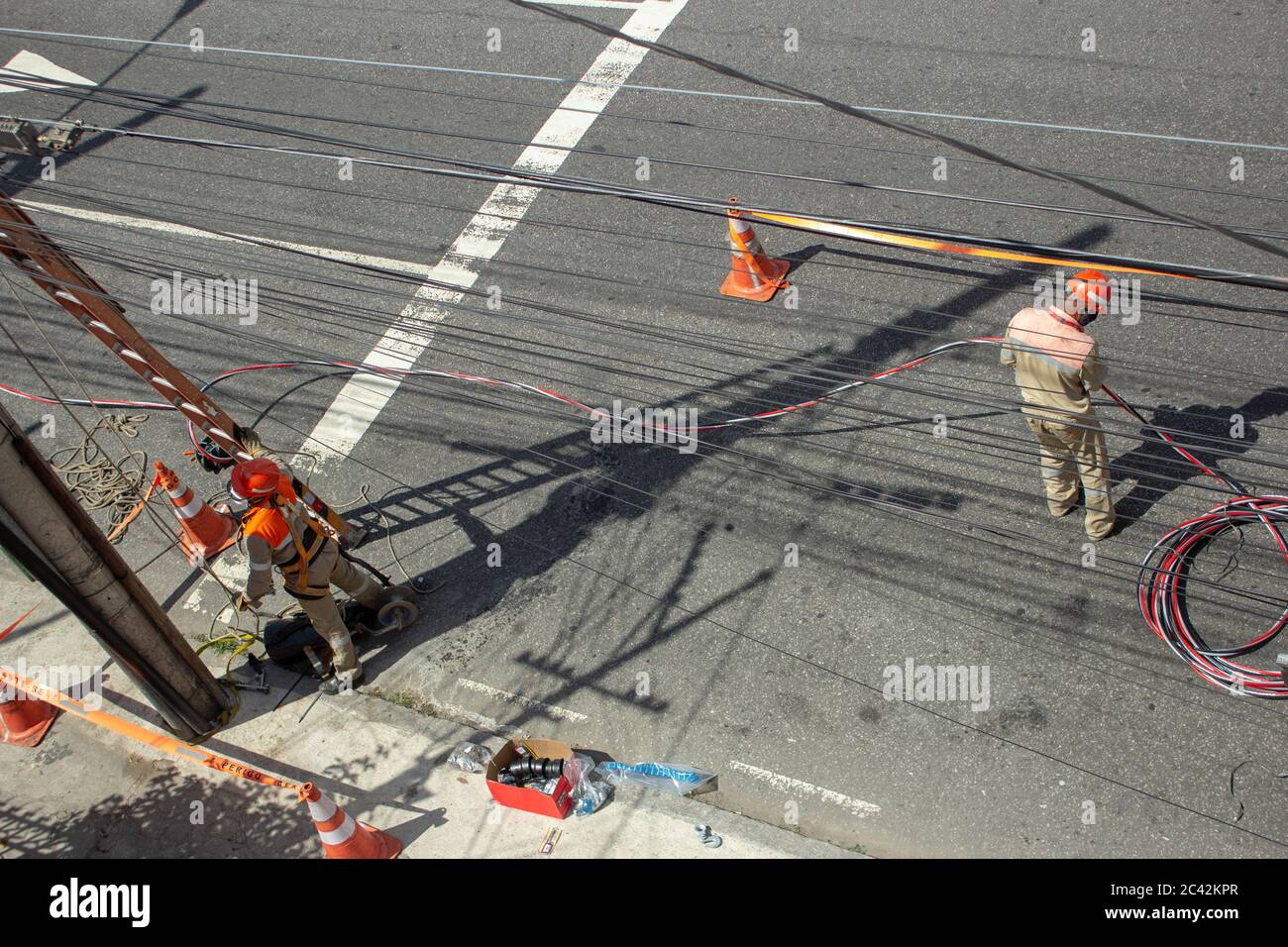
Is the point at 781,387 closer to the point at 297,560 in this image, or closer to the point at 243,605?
the point at 297,560

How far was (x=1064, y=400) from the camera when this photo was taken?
5.92 meters

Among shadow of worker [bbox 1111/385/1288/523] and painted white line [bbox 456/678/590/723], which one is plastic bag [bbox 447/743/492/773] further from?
shadow of worker [bbox 1111/385/1288/523]

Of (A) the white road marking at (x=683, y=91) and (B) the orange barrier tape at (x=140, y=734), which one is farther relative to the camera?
(A) the white road marking at (x=683, y=91)

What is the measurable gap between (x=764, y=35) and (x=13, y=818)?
926 centimetres

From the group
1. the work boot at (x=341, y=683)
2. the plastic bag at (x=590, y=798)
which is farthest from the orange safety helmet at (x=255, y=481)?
the plastic bag at (x=590, y=798)

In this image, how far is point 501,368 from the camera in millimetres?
8164

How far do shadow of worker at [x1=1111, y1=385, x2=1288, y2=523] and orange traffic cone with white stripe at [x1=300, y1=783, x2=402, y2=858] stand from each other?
4.79 metres

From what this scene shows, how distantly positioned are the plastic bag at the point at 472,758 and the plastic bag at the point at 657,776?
0.68 m

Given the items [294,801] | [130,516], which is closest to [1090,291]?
[294,801]

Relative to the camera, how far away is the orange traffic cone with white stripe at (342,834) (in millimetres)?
5364

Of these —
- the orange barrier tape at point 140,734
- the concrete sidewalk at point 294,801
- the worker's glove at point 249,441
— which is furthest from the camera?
the worker's glove at point 249,441

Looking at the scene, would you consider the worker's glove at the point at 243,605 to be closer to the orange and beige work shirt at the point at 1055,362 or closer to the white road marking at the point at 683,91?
the orange and beige work shirt at the point at 1055,362

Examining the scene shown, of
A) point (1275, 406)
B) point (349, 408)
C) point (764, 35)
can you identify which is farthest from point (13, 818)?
point (764, 35)

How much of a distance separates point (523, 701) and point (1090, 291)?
4.01 metres
